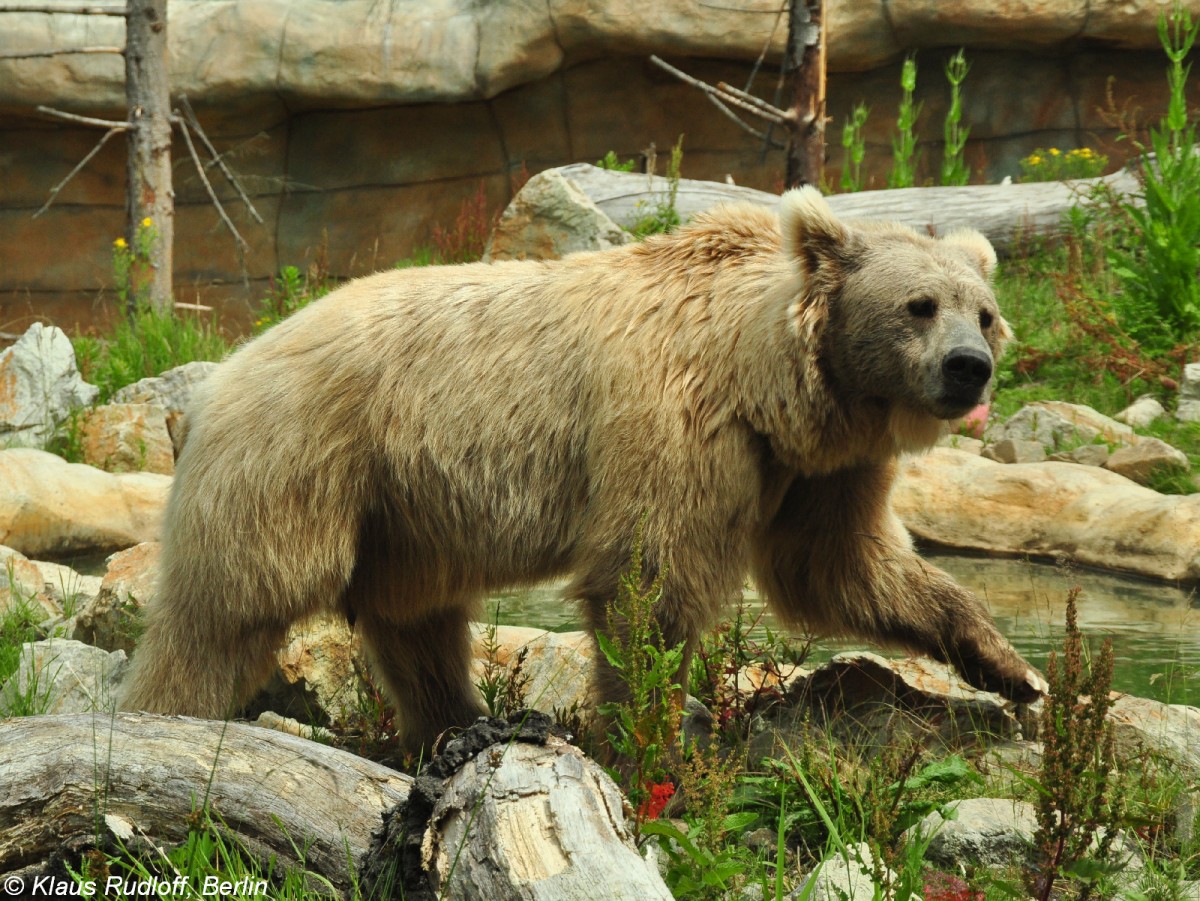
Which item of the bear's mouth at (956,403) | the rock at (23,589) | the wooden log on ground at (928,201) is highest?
the wooden log on ground at (928,201)

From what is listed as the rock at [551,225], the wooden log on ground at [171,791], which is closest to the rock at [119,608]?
the wooden log on ground at [171,791]

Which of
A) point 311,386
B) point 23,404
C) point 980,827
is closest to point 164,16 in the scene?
point 23,404

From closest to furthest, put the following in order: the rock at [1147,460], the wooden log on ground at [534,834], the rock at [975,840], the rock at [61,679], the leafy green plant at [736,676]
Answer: the wooden log on ground at [534,834] → the rock at [975,840] → the rock at [61,679] → the leafy green plant at [736,676] → the rock at [1147,460]

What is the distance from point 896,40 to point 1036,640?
1021cm

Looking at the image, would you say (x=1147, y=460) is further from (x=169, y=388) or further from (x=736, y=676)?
(x=169, y=388)

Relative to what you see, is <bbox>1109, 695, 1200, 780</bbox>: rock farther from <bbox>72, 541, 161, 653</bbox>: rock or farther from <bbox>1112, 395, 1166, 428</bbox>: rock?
<bbox>1112, 395, 1166, 428</bbox>: rock

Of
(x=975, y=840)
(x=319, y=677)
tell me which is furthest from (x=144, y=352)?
(x=975, y=840)

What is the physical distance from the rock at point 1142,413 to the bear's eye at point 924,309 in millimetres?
4961

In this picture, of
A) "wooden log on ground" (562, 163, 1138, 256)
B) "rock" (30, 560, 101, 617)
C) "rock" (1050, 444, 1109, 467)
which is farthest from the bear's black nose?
"wooden log on ground" (562, 163, 1138, 256)

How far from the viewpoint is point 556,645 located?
4.68m

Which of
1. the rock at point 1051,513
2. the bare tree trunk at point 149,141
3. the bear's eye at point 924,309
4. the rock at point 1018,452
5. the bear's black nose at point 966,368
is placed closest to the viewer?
the bear's black nose at point 966,368

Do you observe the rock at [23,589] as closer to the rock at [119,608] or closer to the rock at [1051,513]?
the rock at [119,608]

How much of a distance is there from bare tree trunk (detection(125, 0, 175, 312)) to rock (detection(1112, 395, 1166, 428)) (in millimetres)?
7451

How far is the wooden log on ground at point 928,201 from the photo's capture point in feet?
34.6
